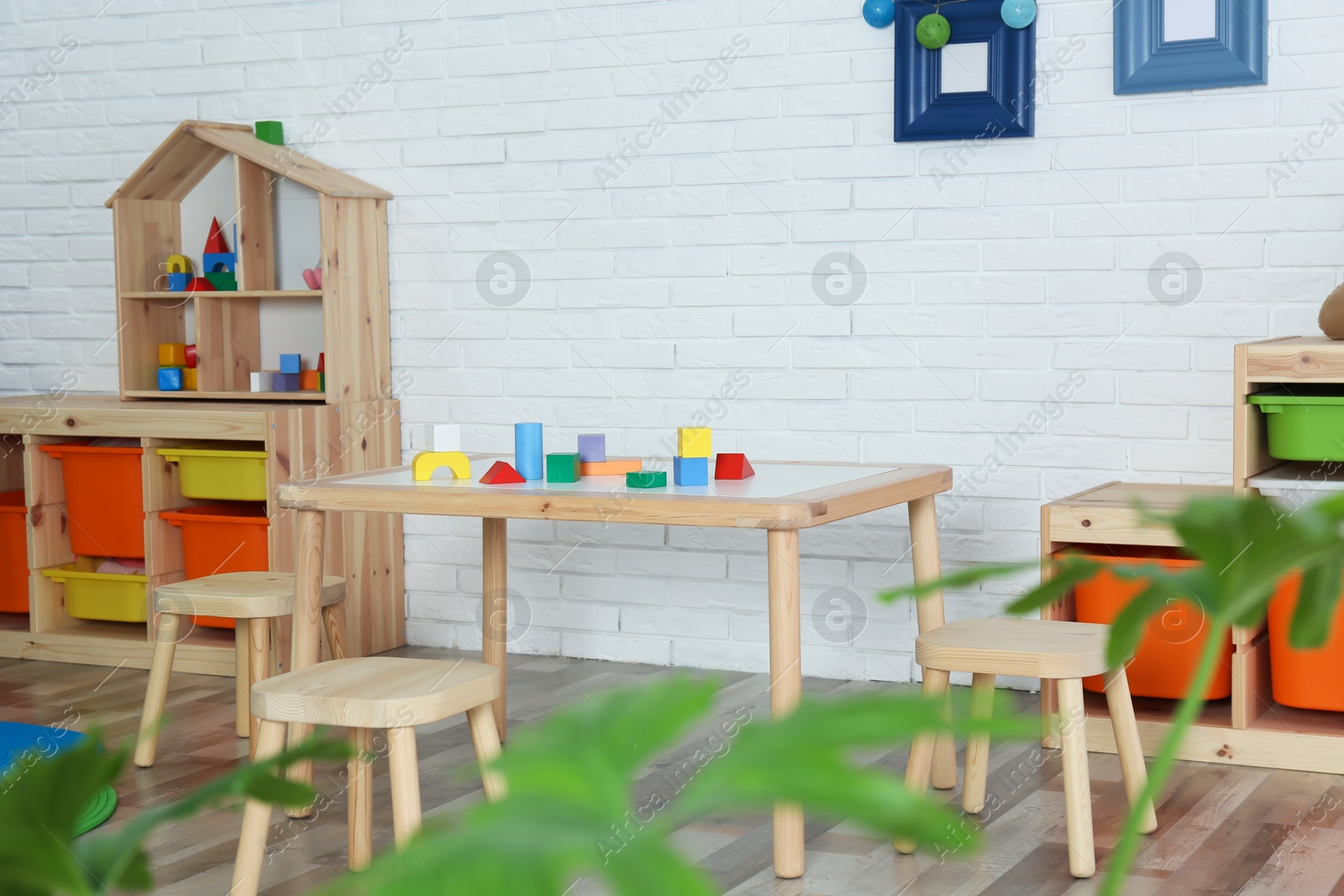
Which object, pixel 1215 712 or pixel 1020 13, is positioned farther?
pixel 1020 13

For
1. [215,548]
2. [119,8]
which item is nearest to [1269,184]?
[215,548]

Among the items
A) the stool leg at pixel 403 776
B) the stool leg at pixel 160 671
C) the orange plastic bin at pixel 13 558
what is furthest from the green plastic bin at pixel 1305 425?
the orange plastic bin at pixel 13 558

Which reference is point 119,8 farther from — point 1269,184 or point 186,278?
point 1269,184

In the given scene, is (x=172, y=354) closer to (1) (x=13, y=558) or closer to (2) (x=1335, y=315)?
(1) (x=13, y=558)

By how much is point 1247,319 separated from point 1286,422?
470 mm

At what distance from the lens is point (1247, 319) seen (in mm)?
2992

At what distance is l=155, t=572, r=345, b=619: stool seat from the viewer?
271 cm

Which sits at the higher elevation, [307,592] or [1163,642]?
[307,592]

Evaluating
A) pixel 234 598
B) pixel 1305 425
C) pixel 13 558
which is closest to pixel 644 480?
pixel 234 598

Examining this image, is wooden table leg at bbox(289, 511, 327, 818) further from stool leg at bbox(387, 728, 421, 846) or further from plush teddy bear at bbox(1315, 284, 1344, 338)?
plush teddy bear at bbox(1315, 284, 1344, 338)

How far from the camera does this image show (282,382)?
3.84m

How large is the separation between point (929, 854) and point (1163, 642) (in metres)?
1.17

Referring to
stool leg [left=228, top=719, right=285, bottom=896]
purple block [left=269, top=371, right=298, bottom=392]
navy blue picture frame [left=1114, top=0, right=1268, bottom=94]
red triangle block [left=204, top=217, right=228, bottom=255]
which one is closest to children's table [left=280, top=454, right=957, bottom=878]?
stool leg [left=228, top=719, right=285, bottom=896]

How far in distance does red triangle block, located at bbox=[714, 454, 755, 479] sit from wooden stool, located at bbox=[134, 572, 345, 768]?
35.6 inches
